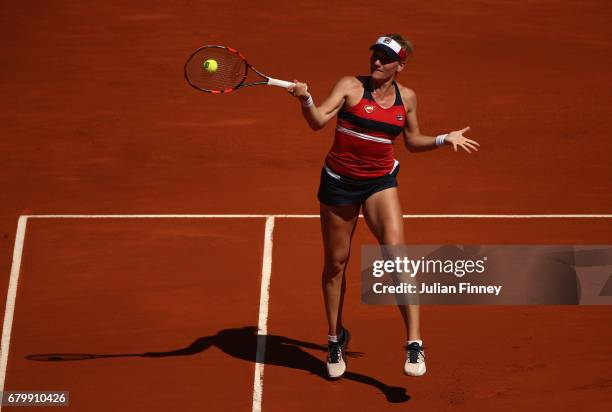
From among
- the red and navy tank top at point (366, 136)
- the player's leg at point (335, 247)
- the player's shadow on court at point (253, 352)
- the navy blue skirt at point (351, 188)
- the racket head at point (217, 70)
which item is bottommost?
the player's shadow on court at point (253, 352)

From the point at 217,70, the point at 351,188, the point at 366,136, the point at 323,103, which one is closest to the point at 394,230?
the point at 351,188

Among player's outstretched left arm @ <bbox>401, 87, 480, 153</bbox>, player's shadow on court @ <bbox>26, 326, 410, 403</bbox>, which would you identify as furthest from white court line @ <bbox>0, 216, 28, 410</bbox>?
player's outstretched left arm @ <bbox>401, 87, 480, 153</bbox>

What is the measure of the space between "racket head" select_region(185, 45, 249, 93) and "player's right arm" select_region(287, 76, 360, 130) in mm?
905

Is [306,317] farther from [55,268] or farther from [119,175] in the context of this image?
[119,175]

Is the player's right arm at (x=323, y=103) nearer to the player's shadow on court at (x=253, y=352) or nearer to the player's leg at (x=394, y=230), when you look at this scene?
the player's leg at (x=394, y=230)

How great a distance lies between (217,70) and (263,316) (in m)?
2.42

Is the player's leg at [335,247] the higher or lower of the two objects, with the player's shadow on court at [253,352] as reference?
higher

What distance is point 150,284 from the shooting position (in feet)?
33.5

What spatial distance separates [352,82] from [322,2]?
8569 mm

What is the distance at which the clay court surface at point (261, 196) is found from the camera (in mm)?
8961

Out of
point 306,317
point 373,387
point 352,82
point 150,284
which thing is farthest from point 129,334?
point 352,82

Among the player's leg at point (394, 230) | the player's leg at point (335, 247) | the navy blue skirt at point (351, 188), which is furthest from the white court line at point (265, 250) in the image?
the navy blue skirt at point (351, 188)

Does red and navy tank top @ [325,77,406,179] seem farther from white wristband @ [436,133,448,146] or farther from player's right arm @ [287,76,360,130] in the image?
white wristband @ [436,133,448,146]

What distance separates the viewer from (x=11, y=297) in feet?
32.9
